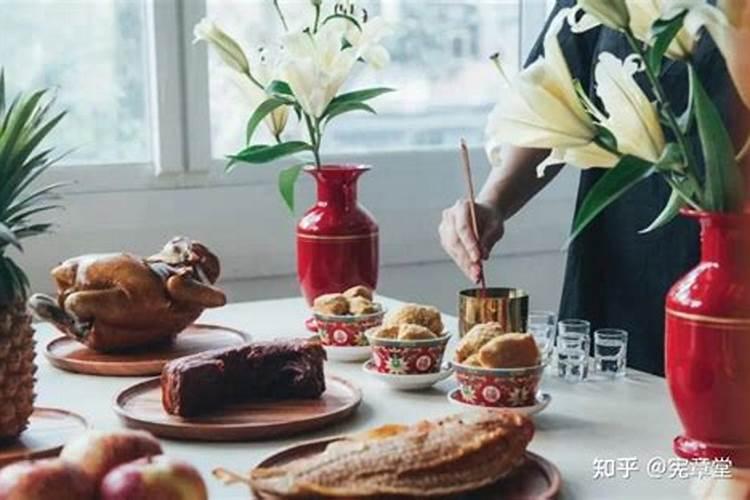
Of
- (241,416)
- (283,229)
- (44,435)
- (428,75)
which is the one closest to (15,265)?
(44,435)

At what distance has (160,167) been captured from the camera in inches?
98.5

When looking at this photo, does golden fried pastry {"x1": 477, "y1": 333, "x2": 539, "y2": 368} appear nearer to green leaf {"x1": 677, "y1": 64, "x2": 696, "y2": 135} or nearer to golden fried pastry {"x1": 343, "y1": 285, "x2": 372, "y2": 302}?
green leaf {"x1": 677, "y1": 64, "x2": 696, "y2": 135}

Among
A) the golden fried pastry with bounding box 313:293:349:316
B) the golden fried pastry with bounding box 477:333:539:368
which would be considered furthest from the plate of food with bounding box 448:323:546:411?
the golden fried pastry with bounding box 313:293:349:316

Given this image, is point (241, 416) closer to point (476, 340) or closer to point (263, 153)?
point (476, 340)

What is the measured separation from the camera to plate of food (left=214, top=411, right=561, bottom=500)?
992 millimetres

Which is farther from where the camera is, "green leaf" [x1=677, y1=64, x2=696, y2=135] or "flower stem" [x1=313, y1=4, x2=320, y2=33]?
"flower stem" [x1=313, y1=4, x2=320, y2=33]

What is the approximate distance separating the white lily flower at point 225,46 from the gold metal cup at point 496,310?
517 millimetres

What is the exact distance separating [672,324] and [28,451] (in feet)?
2.14

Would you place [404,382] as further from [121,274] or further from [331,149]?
[331,149]

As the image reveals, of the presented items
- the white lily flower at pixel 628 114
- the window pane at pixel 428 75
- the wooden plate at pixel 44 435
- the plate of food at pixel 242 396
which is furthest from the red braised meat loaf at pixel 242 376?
the window pane at pixel 428 75

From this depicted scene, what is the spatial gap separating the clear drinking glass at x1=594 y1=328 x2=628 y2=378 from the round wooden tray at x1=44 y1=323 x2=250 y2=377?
0.51 meters

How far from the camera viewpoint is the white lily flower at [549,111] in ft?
3.75

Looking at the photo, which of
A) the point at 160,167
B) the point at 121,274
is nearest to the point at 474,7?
the point at 160,167

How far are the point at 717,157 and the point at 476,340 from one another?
1.18 feet
